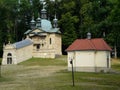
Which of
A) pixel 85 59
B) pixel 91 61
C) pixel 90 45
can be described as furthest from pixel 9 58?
pixel 91 61

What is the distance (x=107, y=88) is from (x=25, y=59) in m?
49.8

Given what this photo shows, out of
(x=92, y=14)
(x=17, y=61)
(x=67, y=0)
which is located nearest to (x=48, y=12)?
(x=67, y=0)

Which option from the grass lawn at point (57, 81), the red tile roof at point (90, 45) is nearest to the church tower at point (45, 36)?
the red tile roof at point (90, 45)

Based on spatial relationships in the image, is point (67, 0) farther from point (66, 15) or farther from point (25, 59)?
point (25, 59)

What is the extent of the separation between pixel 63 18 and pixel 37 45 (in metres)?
11.1

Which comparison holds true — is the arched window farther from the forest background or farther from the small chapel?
the forest background

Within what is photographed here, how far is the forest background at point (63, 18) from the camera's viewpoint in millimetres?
82194

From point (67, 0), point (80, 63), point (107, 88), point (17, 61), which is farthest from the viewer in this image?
point (67, 0)

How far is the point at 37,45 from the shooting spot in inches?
3398

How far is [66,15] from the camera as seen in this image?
9288cm

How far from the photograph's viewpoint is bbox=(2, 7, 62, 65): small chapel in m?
77.1

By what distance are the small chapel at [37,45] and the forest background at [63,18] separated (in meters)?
4.17

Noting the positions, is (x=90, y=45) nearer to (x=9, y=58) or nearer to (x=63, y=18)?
(x=9, y=58)

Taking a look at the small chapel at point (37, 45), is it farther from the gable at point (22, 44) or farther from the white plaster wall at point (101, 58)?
the white plaster wall at point (101, 58)
